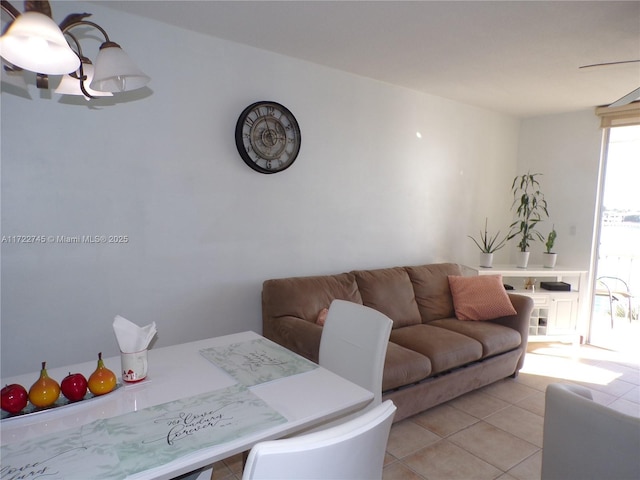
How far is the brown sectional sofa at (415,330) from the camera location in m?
2.54

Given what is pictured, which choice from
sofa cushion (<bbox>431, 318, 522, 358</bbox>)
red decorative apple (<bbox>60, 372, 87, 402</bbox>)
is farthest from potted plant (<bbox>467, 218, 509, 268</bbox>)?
red decorative apple (<bbox>60, 372, 87, 402</bbox>)

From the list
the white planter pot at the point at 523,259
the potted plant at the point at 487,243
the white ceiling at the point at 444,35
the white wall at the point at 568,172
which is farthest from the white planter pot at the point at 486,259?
the white ceiling at the point at 444,35

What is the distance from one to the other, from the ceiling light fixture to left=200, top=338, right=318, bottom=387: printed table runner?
3.69 ft

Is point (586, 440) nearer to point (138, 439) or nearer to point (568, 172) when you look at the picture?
point (138, 439)

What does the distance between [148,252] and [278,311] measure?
958 millimetres

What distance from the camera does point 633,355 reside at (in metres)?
4.03

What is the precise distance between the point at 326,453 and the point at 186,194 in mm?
2164

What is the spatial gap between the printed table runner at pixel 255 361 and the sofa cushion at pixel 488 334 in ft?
6.44

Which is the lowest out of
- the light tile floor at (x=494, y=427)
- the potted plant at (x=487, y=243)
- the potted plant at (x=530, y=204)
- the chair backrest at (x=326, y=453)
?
the light tile floor at (x=494, y=427)

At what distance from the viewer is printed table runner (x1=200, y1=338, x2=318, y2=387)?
149cm

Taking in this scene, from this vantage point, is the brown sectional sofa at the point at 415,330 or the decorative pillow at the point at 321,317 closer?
the brown sectional sofa at the point at 415,330

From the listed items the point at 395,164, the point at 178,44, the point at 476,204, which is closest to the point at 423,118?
the point at 395,164

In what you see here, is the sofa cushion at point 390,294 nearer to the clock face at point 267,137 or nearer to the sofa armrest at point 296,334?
the sofa armrest at point 296,334

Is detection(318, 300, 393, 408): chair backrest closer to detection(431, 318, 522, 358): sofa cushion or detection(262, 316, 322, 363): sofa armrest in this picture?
detection(262, 316, 322, 363): sofa armrest
